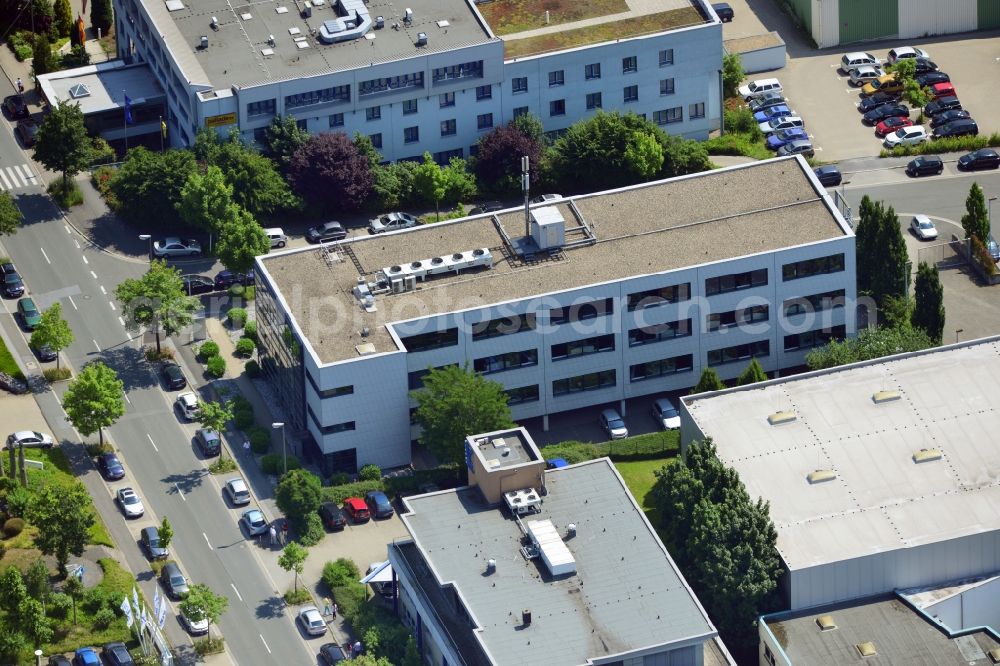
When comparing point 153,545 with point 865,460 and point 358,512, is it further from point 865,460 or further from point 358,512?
point 865,460

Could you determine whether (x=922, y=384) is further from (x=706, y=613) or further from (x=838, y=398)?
(x=706, y=613)

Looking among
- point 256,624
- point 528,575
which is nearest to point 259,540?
point 256,624

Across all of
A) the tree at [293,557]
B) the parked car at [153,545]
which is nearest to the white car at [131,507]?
the parked car at [153,545]

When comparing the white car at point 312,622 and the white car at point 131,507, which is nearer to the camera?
the white car at point 312,622

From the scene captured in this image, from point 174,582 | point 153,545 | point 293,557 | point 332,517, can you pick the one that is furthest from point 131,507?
point 293,557

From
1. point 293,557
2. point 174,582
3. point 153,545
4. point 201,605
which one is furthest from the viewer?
point 153,545

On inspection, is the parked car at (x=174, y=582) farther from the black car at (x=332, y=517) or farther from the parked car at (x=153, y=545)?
the black car at (x=332, y=517)
